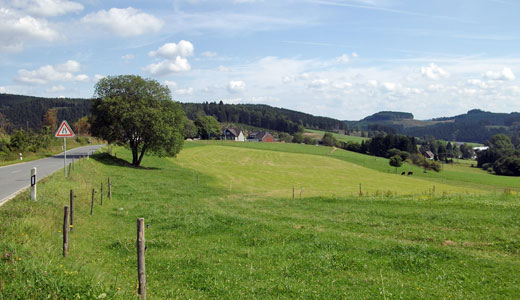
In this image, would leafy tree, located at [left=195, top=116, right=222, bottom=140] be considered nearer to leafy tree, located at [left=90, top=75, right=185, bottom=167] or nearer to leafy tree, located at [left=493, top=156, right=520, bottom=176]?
leafy tree, located at [left=493, top=156, right=520, bottom=176]

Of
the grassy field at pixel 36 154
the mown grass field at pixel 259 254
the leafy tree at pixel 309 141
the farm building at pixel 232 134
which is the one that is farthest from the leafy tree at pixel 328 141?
the mown grass field at pixel 259 254

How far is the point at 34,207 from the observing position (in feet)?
47.9

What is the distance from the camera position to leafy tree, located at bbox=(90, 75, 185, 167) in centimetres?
5122

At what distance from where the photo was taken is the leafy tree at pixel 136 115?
51219 millimetres

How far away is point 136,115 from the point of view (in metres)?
50.8

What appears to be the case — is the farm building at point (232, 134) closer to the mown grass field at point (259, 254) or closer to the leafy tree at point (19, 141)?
the leafy tree at point (19, 141)

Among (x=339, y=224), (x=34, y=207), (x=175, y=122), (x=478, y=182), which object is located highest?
(x=175, y=122)

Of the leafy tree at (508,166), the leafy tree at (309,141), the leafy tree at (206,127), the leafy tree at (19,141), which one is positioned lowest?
the leafy tree at (508,166)

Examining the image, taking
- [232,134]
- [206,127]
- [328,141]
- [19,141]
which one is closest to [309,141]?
[328,141]

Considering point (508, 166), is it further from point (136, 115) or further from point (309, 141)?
point (136, 115)

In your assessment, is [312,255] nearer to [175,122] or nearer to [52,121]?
[175,122]

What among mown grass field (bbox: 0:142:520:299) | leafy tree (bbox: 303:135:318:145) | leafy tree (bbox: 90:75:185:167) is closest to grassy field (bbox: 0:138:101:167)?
leafy tree (bbox: 90:75:185:167)

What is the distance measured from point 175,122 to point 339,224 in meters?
42.4

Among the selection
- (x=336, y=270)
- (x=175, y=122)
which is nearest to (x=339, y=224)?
(x=336, y=270)
